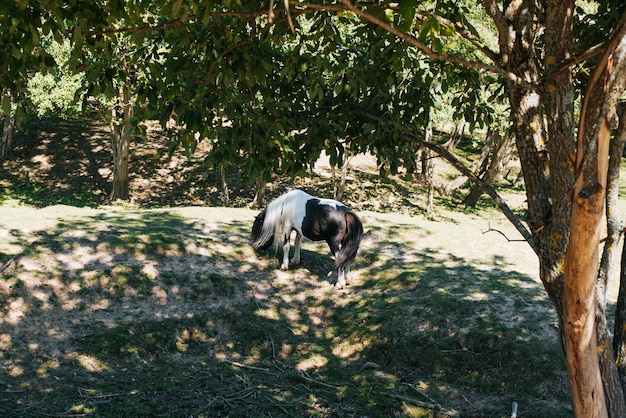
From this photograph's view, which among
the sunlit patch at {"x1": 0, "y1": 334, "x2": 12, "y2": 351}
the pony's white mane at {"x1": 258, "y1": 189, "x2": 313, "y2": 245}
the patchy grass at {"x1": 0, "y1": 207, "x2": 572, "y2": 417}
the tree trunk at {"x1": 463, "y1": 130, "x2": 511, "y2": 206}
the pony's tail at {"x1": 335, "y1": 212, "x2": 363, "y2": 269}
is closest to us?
the patchy grass at {"x1": 0, "y1": 207, "x2": 572, "y2": 417}

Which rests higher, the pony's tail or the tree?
the tree

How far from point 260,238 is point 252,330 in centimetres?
302

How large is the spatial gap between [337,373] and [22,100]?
5428 mm

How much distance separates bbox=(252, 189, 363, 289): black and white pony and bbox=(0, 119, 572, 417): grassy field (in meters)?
0.43

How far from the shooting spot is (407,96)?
7.36 m

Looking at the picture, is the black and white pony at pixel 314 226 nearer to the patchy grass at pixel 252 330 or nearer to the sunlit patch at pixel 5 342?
the patchy grass at pixel 252 330

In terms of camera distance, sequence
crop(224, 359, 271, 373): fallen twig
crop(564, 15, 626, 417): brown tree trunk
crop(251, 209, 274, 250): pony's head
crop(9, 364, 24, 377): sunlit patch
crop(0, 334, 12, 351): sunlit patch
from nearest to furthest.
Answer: crop(564, 15, 626, 417): brown tree trunk, crop(9, 364, 24, 377): sunlit patch, crop(0, 334, 12, 351): sunlit patch, crop(224, 359, 271, 373): fallen twig, crop(251, 209, 274, 250): pony's head

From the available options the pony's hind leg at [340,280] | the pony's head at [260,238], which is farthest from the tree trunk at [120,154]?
the pony's hind leg at [340,280]

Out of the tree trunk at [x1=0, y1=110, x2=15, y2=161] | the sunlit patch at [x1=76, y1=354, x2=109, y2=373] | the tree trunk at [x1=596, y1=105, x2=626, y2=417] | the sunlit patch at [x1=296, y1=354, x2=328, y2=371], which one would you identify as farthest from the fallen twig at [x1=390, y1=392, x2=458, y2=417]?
the tree trunk at [x1=0, y1=110, x2=15, y2=161]

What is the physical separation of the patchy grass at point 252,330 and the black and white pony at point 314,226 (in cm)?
42

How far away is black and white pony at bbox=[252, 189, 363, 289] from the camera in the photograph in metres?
12.1

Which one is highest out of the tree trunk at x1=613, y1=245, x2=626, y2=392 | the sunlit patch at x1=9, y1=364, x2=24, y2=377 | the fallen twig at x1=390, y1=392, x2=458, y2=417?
the tree trunk at x1=613, y1=245, x2=626, y2=392

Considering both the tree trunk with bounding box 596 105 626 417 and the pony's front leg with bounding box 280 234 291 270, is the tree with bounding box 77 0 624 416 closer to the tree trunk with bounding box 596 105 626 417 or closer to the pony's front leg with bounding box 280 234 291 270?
the tree trunk with bounding box 596 105 626 417

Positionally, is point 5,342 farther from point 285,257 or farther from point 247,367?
point 285,257
